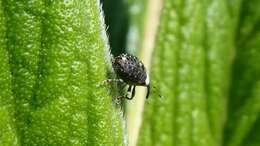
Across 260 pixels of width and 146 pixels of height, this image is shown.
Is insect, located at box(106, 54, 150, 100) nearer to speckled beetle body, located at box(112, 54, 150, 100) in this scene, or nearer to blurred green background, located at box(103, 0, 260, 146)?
speckled beetle body, located at box(112, 54, 150, 100)

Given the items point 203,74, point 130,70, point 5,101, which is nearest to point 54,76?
point 5,101

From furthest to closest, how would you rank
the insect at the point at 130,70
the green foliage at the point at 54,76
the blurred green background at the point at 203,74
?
the blurred green background at the point at 203,74 → the insect at the point at 130,70 → the green foliage at the point at 54,76

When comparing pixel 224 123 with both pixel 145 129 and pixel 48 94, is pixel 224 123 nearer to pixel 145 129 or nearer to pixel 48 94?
pixel 145 129

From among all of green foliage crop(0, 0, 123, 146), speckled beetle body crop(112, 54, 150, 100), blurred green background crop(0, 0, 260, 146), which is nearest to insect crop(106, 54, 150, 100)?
speckled beetle body crop(112, 54, 150, 100)

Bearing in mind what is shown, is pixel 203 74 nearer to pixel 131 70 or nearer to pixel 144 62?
pixel 144 62

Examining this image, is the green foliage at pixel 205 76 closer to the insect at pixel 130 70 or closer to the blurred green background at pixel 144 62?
the blurred green background at pixel 144 62

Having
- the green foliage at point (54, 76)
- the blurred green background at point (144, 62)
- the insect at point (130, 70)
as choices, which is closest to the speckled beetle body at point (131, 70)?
the insect at point (130, 70)
